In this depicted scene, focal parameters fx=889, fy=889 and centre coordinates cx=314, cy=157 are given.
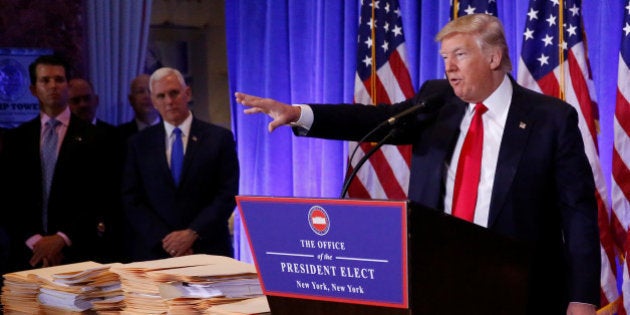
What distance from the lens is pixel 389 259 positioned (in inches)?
65.7

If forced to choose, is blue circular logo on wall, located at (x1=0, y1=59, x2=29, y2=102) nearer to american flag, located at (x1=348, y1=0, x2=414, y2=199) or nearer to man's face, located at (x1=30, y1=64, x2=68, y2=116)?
man's face, located at (x1=30, y1=64, x2=68, y2=116)

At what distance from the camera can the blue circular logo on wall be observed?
223 inches

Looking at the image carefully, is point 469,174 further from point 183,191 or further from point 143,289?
point 183,191

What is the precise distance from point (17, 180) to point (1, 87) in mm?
1710

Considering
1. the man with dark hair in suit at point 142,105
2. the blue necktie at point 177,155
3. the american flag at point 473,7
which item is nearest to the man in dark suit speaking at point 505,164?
the blue necktie at point 177,155

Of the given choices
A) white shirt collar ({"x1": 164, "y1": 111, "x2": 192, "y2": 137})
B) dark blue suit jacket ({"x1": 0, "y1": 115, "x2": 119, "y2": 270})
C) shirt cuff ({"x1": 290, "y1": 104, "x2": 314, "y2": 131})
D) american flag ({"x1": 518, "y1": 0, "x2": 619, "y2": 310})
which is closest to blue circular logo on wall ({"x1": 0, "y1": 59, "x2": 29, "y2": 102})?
dark blue suit jacket ({"x1": 0, "y1": 115, "x2": 119, "y2": 270})

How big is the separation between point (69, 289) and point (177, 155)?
187cm

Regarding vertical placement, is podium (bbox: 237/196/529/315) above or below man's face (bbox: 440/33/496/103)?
below

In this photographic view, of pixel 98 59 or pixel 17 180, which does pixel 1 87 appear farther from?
pixel 17 180

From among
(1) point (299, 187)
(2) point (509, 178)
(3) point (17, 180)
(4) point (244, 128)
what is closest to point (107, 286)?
(2) point (509, 178)

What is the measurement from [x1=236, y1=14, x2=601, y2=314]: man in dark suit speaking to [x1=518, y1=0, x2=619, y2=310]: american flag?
5.01ft

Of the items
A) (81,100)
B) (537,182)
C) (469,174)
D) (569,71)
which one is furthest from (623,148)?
(81,100)

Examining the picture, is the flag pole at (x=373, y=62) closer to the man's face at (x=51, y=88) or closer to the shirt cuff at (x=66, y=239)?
the man's face at (x=51, y=88)

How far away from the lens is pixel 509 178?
7.90ft
